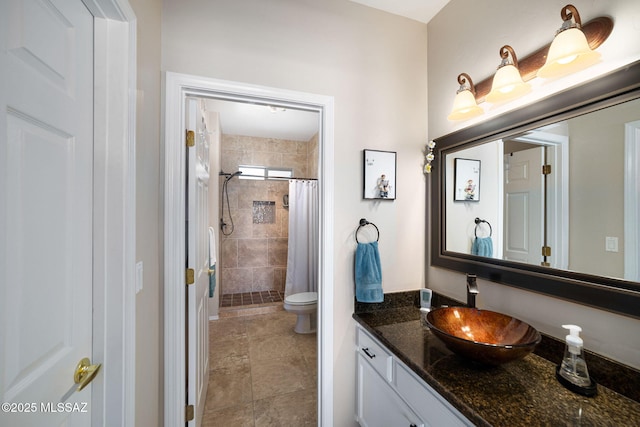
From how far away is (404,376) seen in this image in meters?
1.09

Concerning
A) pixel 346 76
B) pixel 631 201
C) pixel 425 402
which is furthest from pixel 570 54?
pixel 425 402

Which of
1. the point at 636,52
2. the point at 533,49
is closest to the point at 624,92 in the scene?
the point at 636,52

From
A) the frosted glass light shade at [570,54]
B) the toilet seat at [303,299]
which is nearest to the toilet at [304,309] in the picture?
the toilet seat at [303,299]

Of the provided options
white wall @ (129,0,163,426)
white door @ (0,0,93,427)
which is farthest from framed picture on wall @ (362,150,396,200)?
white door @ (0,0,93,427)

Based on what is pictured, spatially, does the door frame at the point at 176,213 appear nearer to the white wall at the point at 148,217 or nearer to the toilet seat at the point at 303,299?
the white wall at the point at 148,217

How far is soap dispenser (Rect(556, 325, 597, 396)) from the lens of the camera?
830mm

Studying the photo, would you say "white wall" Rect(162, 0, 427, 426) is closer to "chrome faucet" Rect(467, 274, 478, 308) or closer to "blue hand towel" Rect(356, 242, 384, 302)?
"blue hand towel" Rect(356, 242, 384, 302)

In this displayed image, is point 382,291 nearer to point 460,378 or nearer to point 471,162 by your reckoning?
point 460,378

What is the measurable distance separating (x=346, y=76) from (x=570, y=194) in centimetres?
129

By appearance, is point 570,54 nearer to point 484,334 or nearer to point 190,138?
point 484,334

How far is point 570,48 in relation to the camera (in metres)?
0.92

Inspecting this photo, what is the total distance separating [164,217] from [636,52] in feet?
6.50

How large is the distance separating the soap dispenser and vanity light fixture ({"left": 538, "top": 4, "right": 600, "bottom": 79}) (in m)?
0.99

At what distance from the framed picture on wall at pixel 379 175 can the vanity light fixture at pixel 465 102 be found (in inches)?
16.5
